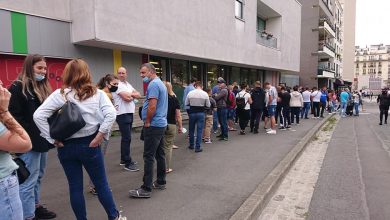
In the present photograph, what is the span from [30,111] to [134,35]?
7.10 meters

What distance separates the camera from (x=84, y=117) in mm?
2936

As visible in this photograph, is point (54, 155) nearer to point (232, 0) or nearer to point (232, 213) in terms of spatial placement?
point (232, 213)

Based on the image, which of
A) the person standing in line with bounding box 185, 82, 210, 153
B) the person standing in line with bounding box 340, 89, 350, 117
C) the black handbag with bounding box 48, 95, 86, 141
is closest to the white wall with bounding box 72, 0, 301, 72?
the person standing in line with bounding box 185, 82, 210, 153

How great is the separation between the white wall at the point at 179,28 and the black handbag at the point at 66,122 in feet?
20.9

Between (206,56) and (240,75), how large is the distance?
7737 millimetres

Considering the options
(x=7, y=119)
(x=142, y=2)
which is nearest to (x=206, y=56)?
(x=142, y=2)

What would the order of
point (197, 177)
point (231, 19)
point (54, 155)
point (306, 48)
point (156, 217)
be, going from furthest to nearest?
point (306, 48)
point (231, 19)
point (54, 155)
point (197, 177)
point (156, 217)

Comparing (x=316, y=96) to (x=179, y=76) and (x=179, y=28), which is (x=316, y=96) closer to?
(x=179, y=76)

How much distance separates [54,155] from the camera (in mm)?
7164

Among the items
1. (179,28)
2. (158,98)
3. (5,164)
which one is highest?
(179,28)

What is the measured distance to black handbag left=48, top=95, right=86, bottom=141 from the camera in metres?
2.78

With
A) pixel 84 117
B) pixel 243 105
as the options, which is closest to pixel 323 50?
pixel 243 105

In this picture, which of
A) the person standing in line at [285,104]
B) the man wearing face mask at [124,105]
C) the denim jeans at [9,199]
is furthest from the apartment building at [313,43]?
the denim jeans at [9,199]

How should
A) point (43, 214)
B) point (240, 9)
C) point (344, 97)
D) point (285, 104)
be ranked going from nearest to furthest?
point (43, 214)
point (285, 104)
point (240, 9)
point (344, 97)
